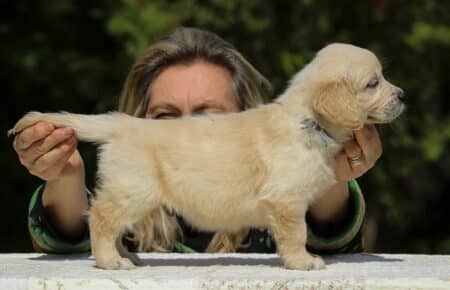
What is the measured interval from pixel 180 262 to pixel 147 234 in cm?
117

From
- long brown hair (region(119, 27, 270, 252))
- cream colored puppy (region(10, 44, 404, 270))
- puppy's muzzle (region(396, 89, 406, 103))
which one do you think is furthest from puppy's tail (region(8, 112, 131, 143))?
long brown hair (region(119, 27, 270, 252))

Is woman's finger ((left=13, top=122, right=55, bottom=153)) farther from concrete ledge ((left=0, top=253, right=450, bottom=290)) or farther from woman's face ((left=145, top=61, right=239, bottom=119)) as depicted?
woman's face ((left=145, top=61, right=239, bottom=119))

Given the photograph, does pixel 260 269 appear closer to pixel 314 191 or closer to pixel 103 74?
pixel 314 191

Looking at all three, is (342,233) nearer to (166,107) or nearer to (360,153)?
(360,153)

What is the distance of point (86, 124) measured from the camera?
310 centimetres

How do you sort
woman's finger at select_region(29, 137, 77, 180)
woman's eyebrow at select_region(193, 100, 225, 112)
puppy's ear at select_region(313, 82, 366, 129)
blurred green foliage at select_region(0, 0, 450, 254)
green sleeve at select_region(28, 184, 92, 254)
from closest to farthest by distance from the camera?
1. puppy's ear at select_region(313, 82, 366, 129)
2. woman's finger at select_region(29, 137, 77, 180)
3. green sleeve at select_region(28, 184, 92, 254)
4. woman's eyebrow at select_region(193, 100, 225, 112)
5. blurred green foliage at select_region(0, 0, 450, 254)

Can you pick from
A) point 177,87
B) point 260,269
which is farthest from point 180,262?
point 177,87

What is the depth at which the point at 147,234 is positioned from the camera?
4398 mm

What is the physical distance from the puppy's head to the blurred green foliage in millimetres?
3289

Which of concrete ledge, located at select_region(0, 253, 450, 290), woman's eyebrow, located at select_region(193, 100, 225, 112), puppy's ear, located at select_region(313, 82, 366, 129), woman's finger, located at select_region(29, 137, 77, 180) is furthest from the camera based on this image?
woman's eyebrow, located at select_region(193, 100, 225, 112)

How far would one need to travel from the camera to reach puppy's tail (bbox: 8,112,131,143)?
307cm

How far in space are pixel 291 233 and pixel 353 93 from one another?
1.99 feet

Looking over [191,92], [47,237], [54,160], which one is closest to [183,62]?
[191,92]

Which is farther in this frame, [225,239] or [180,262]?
[225,239]
